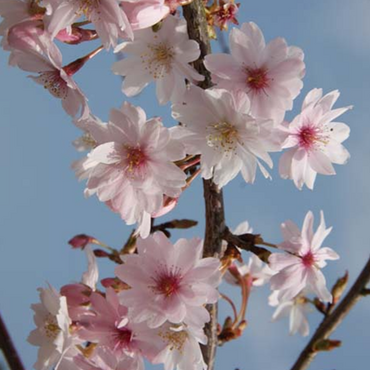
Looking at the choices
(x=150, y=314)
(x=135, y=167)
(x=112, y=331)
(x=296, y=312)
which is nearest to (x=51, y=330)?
(x=112, y=331)

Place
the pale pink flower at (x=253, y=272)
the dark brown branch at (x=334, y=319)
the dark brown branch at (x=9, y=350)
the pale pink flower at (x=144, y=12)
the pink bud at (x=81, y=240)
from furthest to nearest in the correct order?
the pale pink flower at (x=253, y=272)
the pink bud at (x=81, y=240)
the dark brown branch at (x=334, y=319)
the pale pink flower at (x=144, y=12)
the dark brown branch at (x=9, y=350)

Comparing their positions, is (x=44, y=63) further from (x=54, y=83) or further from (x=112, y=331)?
(x=112, y=331)

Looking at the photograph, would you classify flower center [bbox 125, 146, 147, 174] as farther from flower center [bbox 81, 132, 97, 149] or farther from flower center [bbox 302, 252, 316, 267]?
flower center [bbox 302, 252, 316, 267]

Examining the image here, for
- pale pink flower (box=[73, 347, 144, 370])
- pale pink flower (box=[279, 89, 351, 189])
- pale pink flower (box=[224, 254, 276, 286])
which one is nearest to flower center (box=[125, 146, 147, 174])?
pale pink flower (box=[279, 89, 351, 189])

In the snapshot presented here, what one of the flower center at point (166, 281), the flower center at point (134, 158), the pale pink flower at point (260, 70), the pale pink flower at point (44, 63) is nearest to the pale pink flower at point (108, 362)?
the flower center at point (166, 281)

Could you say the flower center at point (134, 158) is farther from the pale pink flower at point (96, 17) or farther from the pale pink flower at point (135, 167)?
the pale pink flower at point (96, 17)

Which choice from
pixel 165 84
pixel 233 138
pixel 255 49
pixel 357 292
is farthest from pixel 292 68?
pixel 357 292
